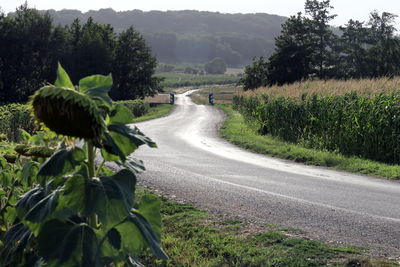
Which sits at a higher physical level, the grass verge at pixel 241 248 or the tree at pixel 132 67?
the grass verge at pixel 241 248

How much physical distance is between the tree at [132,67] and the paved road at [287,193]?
5022cm

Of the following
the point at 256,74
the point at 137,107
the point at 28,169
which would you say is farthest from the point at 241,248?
the point at 256,74

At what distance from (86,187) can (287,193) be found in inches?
348

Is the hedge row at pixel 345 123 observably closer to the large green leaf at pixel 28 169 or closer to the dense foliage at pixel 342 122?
the dense foliage at pixel 342 122

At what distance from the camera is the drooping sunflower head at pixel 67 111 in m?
1.93

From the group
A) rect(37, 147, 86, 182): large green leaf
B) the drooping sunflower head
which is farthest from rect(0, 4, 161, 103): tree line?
the drooping sunflower head

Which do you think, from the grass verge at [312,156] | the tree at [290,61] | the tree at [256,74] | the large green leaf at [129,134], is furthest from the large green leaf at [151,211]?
the tree at [256,74]

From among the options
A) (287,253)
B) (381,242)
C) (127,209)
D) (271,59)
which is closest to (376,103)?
(381,242)

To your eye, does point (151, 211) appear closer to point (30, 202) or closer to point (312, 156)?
point (30, 202)

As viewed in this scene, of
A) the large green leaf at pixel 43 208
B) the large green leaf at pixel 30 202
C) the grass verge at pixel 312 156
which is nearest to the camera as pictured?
the large green leaf at pixel 43 208

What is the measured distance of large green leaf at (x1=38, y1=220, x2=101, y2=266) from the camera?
2.27 metres

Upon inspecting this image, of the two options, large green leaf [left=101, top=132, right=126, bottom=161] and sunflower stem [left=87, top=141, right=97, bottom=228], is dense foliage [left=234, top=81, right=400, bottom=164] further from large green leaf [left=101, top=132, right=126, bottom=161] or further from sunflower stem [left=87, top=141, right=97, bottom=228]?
large green leaf [left=101, top=132, right=126, bottom=161]

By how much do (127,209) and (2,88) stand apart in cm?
6368

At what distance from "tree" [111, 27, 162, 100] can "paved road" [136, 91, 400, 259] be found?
50224 millimetres
